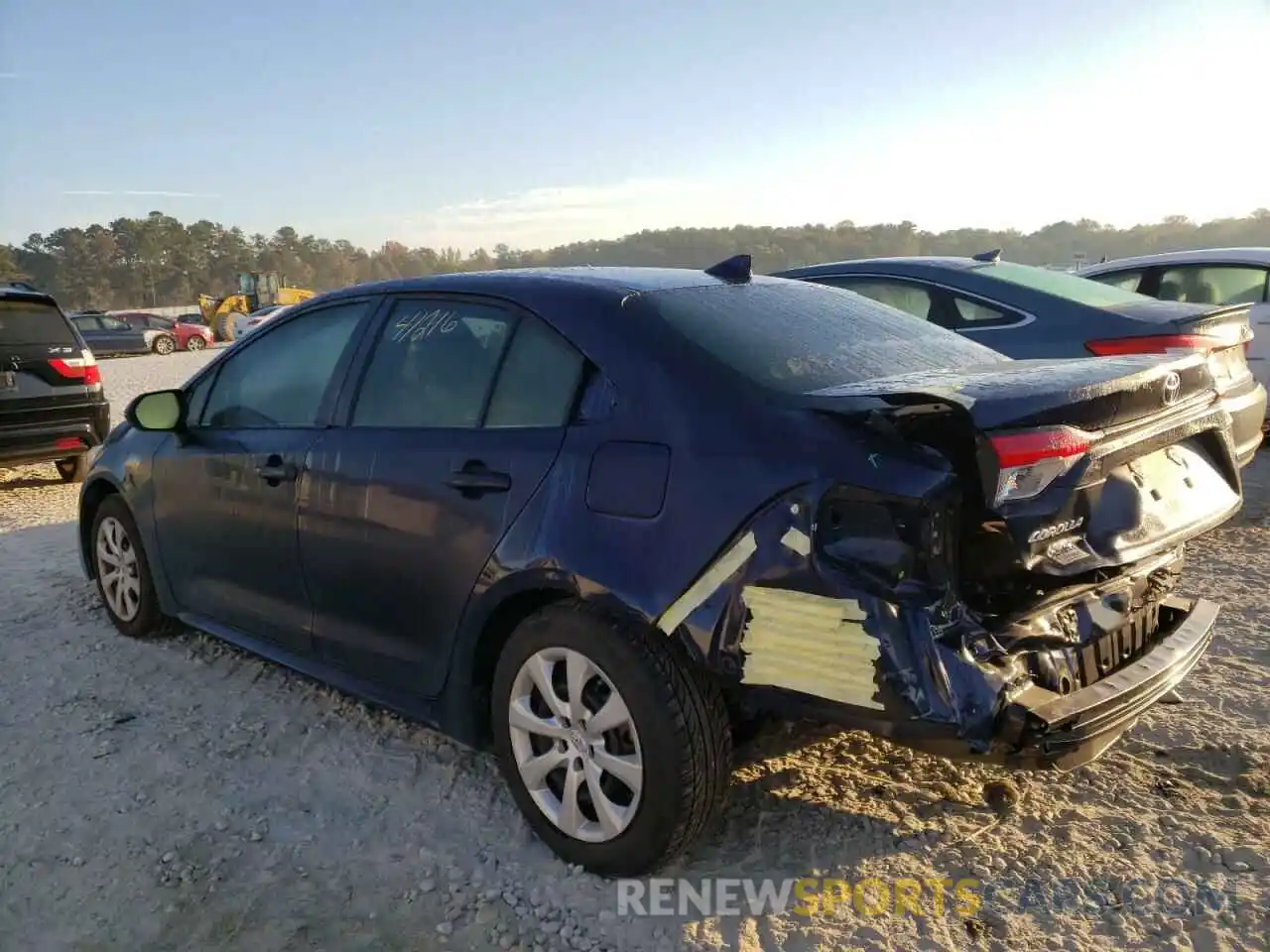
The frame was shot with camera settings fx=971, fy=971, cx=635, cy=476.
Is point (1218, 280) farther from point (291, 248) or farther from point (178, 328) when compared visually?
point (291, 248)

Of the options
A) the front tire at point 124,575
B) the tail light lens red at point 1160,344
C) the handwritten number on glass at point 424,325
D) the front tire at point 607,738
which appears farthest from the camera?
the tail light lens red at point 1160,344

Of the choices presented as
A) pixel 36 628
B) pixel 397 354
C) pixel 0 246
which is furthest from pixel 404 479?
pixel 0 246

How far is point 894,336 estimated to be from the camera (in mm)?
3131

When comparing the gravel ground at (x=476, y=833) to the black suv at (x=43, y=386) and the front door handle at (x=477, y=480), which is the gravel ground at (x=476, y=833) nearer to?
the front door handle at (x=477, y=480)

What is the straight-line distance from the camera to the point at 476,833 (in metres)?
2.83

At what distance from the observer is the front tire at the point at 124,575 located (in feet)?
14.4

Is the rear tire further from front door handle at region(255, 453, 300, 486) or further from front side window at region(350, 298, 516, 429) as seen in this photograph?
front side window at region(350, 298, 516, 429)

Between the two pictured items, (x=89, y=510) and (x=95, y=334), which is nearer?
(x=89, y=510)

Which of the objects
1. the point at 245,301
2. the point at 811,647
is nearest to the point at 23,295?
the point at 811,647

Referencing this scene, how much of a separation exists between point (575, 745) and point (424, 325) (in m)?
1.47

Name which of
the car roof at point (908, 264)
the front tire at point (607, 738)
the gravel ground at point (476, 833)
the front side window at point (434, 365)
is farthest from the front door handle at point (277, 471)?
the car roof at point (908, 264)

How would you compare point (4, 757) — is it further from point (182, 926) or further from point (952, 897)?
point (952, 897)

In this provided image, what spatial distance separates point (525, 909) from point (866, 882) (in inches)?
35.0

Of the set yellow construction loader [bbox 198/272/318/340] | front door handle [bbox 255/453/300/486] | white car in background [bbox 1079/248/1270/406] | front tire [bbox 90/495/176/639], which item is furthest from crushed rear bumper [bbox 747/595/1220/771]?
yellow construction loader [bbox 198/272/318/340]
